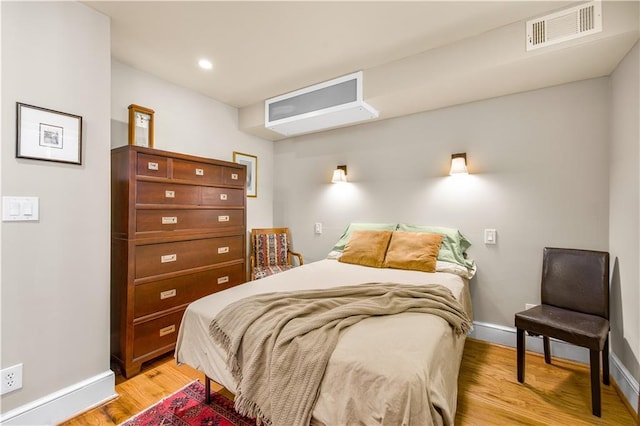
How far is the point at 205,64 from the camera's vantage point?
2557mm

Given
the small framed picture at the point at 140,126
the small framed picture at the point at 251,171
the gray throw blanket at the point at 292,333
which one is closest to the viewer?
the gray throw blanket at the point at 292,333

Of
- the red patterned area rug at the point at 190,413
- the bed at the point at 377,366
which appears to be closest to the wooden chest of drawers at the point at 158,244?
the red patterned area rug at the point at 190,413

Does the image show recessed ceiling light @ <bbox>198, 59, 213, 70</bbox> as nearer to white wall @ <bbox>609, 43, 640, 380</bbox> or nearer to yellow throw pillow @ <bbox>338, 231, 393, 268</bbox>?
yellow throw pillow @ <bbox>338, 231, 393, 268</bbox>

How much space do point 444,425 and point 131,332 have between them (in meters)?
2.14

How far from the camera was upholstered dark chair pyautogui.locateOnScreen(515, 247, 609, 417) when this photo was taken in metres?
1.70

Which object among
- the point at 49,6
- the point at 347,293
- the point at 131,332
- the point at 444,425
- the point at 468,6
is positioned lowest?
the point at 131,332

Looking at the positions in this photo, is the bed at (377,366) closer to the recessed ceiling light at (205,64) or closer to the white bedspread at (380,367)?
the white bedspread at (380,367)

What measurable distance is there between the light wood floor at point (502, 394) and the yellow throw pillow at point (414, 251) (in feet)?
2.79

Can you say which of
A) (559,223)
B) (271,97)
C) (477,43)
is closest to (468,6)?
(477,43)

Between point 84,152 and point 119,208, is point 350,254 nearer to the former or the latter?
point 119,208

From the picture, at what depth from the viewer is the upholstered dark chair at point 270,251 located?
3.55 meters

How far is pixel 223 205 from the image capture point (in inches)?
113

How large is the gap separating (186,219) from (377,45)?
2.18 m

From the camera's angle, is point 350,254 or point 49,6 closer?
point 49,6
